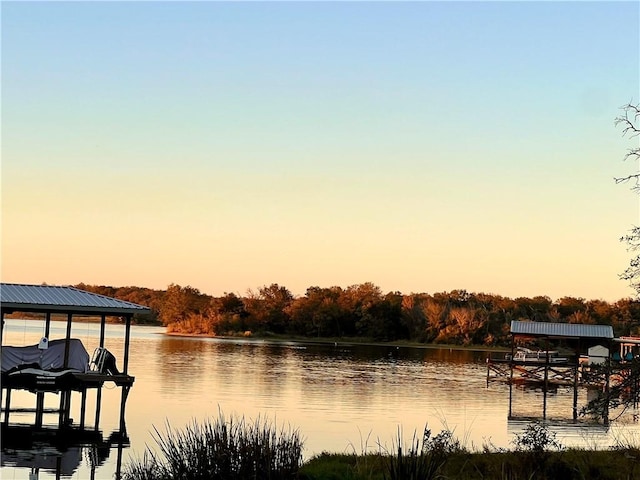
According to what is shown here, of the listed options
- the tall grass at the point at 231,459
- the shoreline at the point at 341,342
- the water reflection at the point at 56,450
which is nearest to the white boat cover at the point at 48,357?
the water reflection at the point at 56,450

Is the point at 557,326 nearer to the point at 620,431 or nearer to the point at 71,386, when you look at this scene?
the point at 620,431

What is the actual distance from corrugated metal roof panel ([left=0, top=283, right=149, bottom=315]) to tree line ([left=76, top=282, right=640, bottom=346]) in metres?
63.5

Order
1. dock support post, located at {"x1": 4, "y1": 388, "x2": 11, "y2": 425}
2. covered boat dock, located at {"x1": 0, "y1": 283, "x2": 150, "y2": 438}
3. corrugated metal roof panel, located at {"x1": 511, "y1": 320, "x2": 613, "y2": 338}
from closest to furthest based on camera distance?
dock support post, located at {"x1": 4, "y1": 388, "x2": 11, "y2": 425} < covered boat dock, located at {"x1": 0, "y1": 283, "x2": 150, "y2": 438} < corrugated metal roof panel, located at {"x1": 511, "y1": 320, "x2": 613, "y2": 338}

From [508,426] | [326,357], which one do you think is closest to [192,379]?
[508,426]

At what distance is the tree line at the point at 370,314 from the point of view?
90375mm

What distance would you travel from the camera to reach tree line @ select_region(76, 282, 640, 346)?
90.4 meters

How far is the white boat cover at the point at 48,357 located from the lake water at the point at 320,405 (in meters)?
1.45

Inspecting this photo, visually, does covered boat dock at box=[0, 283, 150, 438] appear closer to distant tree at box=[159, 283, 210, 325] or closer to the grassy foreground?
the grassy foreground

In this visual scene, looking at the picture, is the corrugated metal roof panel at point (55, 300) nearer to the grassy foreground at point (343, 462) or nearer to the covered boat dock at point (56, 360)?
the covered boat dock at point (56, 360)

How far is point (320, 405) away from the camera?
1227 inches

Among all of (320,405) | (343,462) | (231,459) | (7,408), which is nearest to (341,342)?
(320,405)

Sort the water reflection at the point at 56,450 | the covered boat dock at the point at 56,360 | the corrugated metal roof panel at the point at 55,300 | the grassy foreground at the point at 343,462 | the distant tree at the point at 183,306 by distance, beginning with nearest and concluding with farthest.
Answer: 1. the grassy foreground at the point at 343,462
2. the water reflection at the point at 56,450
3. the covered boat dock at the point at 56,360
4. the corrugated metal roof panel at the point at 55,300
5. the distant tree at the point at 183,306

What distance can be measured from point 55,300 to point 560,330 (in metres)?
26.4

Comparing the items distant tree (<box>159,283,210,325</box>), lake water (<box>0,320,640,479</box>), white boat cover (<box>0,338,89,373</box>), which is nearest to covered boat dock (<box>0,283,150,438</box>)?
white boat cover (<box>0,338,89,373</box>)
